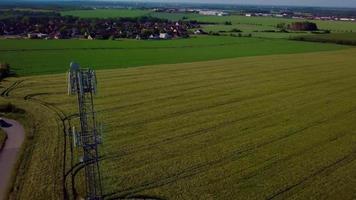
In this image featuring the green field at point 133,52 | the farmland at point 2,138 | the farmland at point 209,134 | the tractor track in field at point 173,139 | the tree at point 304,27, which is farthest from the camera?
the tree at point 304,27

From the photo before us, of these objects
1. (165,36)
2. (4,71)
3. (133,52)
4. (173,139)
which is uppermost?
(4,71)

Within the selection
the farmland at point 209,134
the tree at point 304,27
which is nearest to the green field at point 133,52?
the farmland at point 209,134

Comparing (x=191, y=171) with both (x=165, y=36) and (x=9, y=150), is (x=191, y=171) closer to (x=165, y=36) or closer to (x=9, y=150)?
(x=9, y=150)

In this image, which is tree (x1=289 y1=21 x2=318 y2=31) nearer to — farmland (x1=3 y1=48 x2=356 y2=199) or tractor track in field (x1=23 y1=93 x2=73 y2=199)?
farmland (x1=3 y1=48 x2=356 y2=199)

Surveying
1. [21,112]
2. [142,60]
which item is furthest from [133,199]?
[142,60]

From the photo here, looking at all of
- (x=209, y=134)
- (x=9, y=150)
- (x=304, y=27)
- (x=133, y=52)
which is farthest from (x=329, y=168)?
(x=304, y=27)

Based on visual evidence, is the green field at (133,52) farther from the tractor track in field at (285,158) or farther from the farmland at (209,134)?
the tractor track in field at (285,158)

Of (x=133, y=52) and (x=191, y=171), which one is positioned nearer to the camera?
(x=191, y=171)
